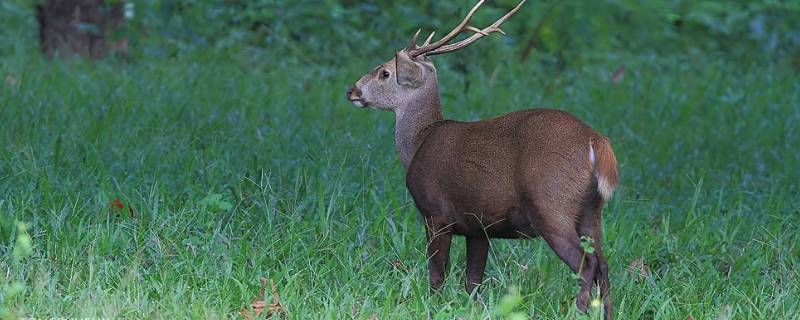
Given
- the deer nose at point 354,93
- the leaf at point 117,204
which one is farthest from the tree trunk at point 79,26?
the deer nose at point 354,93

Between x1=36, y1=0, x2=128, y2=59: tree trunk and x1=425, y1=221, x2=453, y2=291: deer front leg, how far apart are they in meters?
4.98

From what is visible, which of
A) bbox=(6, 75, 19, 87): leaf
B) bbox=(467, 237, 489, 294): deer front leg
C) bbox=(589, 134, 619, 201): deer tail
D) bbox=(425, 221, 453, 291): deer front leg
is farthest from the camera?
bbox=(6, 75, 19, 87): leaf

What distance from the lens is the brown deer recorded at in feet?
13.1

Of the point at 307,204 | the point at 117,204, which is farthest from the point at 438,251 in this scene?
the point at 117,204

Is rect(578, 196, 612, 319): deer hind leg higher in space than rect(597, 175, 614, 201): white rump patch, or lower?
lower

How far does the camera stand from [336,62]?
9.31 m

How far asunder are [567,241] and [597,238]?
194 mm

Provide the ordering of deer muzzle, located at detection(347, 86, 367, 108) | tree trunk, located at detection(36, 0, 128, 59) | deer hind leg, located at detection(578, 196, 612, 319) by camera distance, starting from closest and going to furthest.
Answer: deer hind leg, located at detection(578, 196, 612, 319), deer muzzle, located at detection(347, 86, 367, 108), tree trunk, located at detection(36, 0, 128, 59)

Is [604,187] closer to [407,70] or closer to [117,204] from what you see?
[407,70]

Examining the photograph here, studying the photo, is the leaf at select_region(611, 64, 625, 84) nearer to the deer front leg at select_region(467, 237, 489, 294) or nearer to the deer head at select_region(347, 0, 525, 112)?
the deer head at select_region(347, 0, 525, 112)

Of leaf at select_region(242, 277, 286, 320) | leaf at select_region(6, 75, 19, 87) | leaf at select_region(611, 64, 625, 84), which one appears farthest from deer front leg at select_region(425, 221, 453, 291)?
leaf at select_region(611, 64, 625, 84)

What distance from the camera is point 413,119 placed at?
4754 mm

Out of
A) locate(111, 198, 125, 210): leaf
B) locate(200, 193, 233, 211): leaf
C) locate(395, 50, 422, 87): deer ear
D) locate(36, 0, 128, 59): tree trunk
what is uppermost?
locate(395, 50, 422, 87): deer ear

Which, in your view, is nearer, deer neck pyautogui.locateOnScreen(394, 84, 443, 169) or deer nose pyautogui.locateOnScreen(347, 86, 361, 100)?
deer neck pyautogui.locateOnScreen(394, 84, 443, 169)
